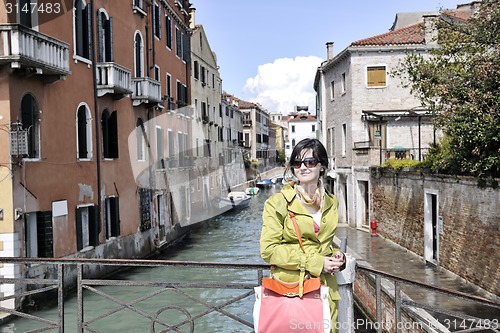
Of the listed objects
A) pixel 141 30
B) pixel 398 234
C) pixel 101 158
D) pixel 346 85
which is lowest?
pixel 398 234

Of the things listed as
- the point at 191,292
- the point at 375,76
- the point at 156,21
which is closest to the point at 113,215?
the point at 191,292

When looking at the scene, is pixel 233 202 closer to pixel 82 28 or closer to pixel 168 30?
pixel 168 30

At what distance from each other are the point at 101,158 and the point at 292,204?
12.2 metres

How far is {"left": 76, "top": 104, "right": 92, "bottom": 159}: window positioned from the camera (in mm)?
13203

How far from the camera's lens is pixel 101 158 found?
14195 millimetres

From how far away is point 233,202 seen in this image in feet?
113

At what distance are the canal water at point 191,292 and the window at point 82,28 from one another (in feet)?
20.2

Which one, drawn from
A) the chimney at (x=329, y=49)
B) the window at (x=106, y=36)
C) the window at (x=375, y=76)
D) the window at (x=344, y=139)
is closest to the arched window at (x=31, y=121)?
the window at (x=106, y=36)

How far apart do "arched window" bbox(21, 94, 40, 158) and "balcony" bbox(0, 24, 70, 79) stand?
669mm

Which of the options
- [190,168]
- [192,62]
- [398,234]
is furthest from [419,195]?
[192,62]

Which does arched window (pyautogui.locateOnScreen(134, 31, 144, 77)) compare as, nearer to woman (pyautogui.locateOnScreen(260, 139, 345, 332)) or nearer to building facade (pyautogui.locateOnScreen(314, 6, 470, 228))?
building facade (pyautogui.locateOnScreen(314, 6, 470, 228))

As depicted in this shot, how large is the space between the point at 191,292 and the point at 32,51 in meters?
6.74

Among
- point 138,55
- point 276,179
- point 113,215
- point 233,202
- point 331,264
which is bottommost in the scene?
point 233,202

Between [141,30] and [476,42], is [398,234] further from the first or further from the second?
[141,30]
